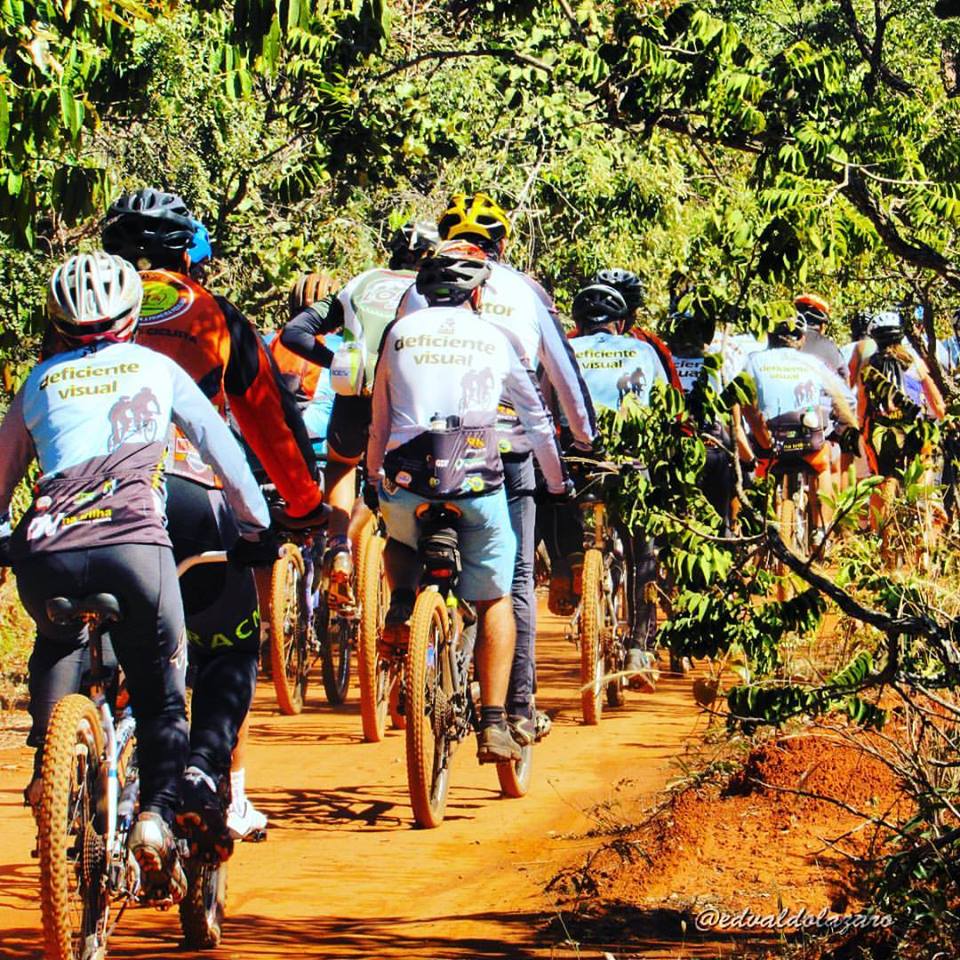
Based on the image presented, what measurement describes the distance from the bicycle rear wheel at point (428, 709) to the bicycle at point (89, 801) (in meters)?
1.83

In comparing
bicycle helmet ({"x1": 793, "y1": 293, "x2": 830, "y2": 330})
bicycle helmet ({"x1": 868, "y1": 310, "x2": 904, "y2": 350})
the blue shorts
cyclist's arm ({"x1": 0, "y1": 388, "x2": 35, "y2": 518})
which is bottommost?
the blue shorts

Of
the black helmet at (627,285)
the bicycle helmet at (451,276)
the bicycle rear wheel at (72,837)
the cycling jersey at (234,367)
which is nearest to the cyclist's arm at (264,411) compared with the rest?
the cycling jersey at (234,367)

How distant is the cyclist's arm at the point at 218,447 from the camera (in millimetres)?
5207

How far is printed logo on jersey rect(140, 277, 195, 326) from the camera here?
5.76 m

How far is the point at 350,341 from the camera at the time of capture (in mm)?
9461

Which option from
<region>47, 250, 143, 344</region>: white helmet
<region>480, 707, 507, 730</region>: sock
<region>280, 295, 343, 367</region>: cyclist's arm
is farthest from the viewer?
<region>280, 295, 343, 367</region>: cyclist's arm

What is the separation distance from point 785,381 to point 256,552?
26.5ft

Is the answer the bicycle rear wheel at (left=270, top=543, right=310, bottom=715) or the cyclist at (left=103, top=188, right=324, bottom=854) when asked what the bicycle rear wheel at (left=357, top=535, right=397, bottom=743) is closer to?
the bicycle rear wheel at (left=270, top=543, right=310, bottom=715)

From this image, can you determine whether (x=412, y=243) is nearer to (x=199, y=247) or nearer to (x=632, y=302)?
(x=632, y=302)

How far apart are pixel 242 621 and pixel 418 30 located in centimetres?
1276

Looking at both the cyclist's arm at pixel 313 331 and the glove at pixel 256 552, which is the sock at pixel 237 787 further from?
the cyclist's arm at pixel 313 331

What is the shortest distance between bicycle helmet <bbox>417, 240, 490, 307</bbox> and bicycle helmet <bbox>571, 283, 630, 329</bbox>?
277cm

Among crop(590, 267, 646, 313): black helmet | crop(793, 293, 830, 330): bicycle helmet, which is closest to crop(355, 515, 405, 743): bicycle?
crop(590, 267, 646, 313): black helmet

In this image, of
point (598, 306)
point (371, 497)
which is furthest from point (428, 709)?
point (598, 306)
